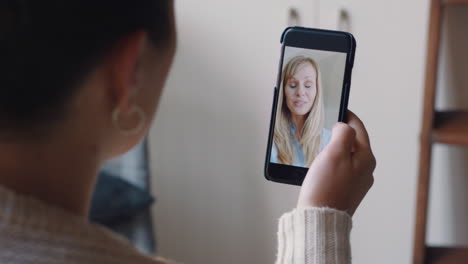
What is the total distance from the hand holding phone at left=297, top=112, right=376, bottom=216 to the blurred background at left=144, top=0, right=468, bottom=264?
57 cm

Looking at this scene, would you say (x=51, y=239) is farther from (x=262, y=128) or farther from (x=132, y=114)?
(x=262, y=128)

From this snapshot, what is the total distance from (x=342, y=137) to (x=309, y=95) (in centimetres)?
4

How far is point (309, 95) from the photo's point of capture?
533mm

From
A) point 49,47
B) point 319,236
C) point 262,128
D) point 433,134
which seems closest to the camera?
point 49,47

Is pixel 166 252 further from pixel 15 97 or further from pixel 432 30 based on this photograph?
pixel 15 97

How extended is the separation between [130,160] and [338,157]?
77 cm

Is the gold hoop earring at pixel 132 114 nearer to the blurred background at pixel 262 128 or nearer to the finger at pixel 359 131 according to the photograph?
the finger at pixel 359 131

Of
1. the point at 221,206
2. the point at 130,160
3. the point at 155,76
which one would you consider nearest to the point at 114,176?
the point at 130,160

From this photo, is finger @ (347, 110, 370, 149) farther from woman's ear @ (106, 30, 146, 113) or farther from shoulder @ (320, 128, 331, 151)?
woman's ear @ (106, 30, 146, 113)

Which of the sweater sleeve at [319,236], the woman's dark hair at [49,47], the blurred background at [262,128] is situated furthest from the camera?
the blurred background at [262,128]

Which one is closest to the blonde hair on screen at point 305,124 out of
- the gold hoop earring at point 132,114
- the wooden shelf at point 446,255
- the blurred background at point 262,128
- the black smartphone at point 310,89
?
the black smartphone at point 310,89

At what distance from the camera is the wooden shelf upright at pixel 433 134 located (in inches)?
41.5

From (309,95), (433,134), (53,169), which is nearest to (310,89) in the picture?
(309,95)

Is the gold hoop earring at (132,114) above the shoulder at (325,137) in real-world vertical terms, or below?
above
